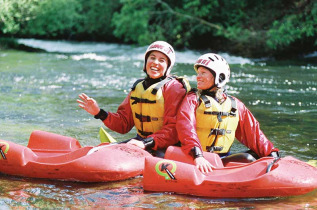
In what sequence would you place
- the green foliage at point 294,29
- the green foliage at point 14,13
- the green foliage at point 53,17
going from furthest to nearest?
1. the green foliage at point 53,17
2. the green foliage at point 14,13
3. the green foliage at point 294,29

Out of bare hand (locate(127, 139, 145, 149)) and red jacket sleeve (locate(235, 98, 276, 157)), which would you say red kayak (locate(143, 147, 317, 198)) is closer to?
red jacket sleeve (locate(235, 98, 276, 157))

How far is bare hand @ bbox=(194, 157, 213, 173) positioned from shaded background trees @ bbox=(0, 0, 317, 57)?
11.8 metres

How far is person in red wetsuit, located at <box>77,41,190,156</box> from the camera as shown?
4.05 m

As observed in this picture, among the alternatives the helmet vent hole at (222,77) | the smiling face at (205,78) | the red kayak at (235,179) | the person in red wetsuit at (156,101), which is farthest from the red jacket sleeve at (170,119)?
the red kayak at (235,179)

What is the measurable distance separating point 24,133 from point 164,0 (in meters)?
14.2

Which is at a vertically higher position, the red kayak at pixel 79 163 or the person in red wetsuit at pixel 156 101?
the person in red wetsuit at pixel 156 101

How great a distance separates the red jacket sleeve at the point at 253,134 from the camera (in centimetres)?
396

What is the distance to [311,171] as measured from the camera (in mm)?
3516

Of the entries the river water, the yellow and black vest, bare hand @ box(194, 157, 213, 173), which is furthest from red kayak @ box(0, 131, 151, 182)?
bare hand @ box(194, 157, 213, 173)

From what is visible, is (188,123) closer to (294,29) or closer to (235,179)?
(235,179)

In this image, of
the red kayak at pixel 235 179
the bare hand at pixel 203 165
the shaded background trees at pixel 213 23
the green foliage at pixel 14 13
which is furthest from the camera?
the green foliage at pixel 14 13

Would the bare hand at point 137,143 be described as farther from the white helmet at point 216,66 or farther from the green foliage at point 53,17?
the green foliage at point 53,17

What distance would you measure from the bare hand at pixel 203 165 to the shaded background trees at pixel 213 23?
11.8m

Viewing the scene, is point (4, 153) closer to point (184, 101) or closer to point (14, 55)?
point (184, 101)
